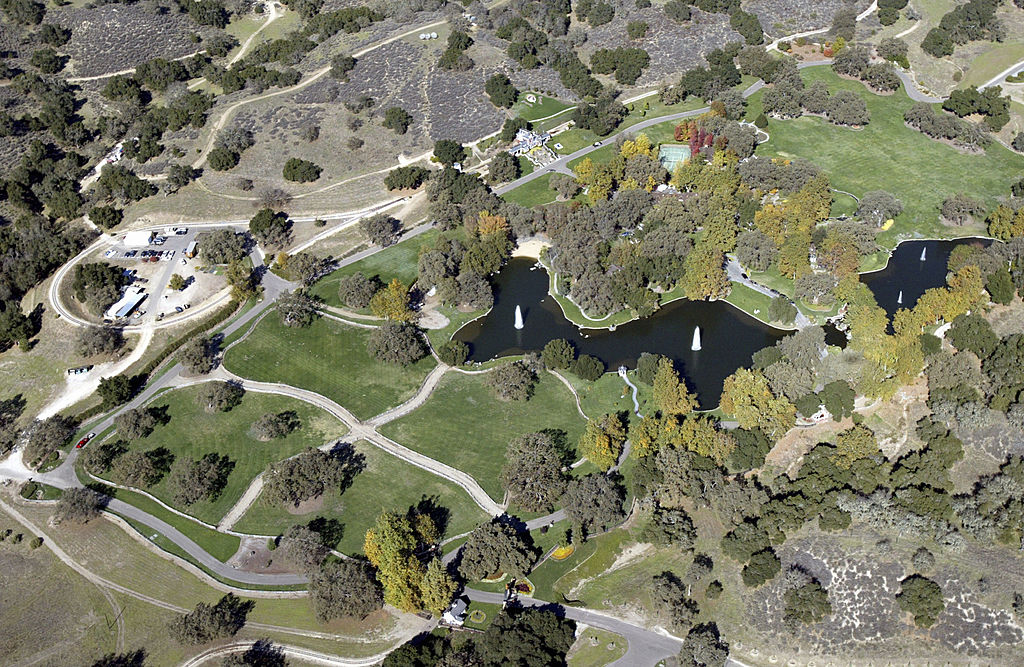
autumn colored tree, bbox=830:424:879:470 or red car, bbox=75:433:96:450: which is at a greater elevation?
red car, bbox=75:433:96:450

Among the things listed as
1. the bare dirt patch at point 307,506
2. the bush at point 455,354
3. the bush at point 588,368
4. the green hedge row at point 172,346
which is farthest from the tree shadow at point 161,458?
the bush at point 588,368

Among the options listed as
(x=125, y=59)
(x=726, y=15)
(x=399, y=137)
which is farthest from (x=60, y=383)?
(x=726, y=15)

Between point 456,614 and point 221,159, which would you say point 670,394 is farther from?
point 221,159

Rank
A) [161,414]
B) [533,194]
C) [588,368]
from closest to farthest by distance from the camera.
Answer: [161,414]
[588,368]
[533,194]

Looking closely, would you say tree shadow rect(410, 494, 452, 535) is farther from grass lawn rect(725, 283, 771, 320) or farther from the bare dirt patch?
grass lawn rect(725, 283, 771, 320)

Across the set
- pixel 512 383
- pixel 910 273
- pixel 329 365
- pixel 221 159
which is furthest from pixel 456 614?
pixel 221 159


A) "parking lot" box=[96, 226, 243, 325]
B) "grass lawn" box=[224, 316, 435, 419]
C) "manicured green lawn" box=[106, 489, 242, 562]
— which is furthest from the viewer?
"parking lot" box=[96, 226, 243, 325]


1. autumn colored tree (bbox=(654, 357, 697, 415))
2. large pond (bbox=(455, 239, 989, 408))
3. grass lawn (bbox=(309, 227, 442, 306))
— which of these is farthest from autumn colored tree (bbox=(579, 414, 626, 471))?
grass lawn (bbox=(309, 227, 442, 306))
